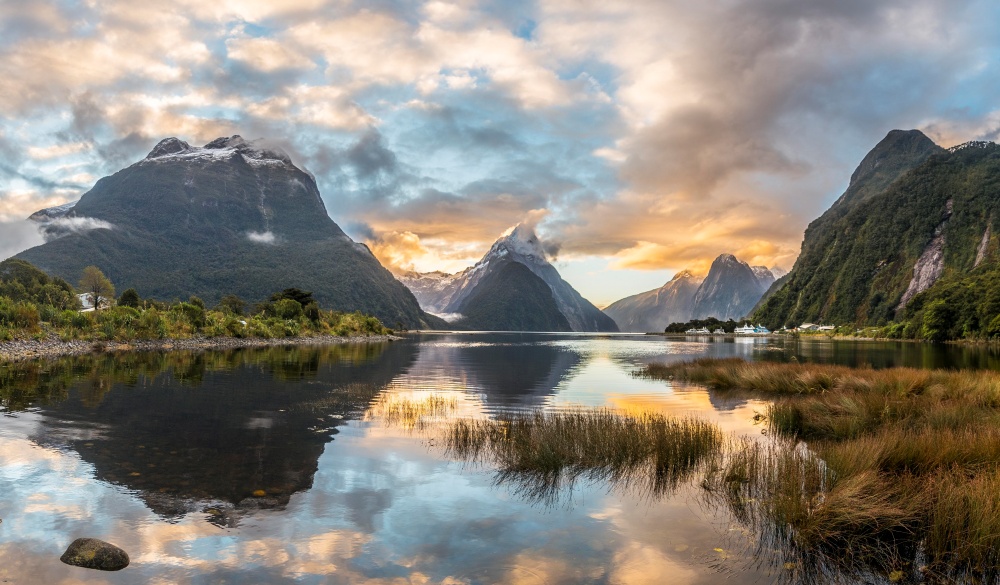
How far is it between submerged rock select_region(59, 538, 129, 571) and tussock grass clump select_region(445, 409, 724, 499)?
7939 millimetres

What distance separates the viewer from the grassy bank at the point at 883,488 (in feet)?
28.9

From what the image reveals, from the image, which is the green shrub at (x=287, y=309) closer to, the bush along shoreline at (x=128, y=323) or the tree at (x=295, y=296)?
the bush along shoreline at (x=128, y=323)

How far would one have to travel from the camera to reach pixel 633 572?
8984mm

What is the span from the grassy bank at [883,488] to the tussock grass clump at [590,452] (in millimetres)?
1190

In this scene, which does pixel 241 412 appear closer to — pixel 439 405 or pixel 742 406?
pixel 439 405

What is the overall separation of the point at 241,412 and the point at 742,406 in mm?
23242

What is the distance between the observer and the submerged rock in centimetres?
886

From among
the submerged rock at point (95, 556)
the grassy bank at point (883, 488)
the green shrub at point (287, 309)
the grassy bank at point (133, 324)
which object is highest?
the green shrub at point (287, 309)

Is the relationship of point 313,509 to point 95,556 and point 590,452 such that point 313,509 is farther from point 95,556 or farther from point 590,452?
point 590,452

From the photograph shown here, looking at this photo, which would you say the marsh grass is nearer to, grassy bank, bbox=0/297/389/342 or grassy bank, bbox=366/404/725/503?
grassy bank, bbox=366/404/725/503

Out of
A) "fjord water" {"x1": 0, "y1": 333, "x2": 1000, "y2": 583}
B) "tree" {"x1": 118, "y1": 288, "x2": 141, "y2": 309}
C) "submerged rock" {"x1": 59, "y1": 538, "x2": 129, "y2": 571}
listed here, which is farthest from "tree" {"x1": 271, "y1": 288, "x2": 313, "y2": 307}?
"submerged rock" {"x1": 59, "y1": 538, "x2": 129, "y2": 571}

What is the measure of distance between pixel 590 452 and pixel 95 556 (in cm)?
1174

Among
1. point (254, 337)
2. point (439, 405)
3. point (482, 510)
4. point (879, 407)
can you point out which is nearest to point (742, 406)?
point (879, 407)

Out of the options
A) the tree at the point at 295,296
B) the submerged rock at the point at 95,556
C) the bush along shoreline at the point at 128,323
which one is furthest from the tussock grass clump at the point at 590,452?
the tree at the point at 295,296
